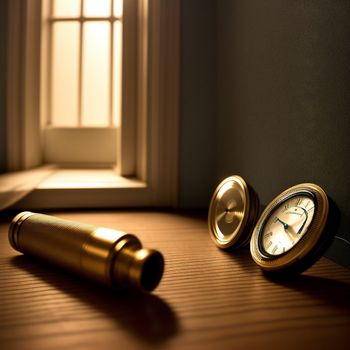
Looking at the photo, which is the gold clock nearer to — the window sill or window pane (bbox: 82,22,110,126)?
the window sill

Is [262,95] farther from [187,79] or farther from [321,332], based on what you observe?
[321,332]

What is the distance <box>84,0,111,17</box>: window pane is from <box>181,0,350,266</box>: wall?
531mm

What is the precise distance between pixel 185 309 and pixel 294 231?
27 cm

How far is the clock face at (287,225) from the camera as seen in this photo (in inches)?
29.3

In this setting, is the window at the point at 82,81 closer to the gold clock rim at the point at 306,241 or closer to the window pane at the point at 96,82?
the window pane at the point at 96,82

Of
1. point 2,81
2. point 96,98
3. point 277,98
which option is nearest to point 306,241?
point 277,98

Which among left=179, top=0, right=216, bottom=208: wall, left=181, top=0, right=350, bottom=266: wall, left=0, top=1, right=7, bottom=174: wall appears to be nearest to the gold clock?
left=181, top=0, right=350, bottom=266: wall

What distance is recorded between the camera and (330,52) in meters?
0.87

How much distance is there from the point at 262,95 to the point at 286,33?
0.19 meters

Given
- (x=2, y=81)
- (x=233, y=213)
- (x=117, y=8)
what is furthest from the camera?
(x=117, y=8)

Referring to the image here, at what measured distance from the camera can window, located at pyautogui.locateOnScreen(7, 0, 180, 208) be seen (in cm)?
155

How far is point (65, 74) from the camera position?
196 cm

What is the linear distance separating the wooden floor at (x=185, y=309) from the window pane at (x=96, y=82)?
1183 millimetres

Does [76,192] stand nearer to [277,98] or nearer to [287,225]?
[277,98]
